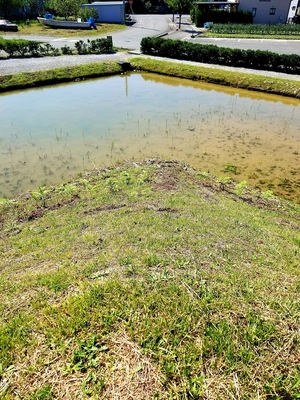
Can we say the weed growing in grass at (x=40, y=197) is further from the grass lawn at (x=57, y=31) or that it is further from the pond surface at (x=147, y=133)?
the grass lawn at (x=57, y=31)

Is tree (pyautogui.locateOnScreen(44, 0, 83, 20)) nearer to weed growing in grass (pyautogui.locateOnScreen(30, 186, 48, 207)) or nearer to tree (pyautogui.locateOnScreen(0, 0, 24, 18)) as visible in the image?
tree (pyautogui.locateOnScreen(0, 0, 24, 18))

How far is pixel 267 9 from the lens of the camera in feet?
145

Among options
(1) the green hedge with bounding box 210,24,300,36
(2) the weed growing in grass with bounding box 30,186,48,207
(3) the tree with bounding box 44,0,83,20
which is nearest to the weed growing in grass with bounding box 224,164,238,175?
(2) the weed growing in grass with bounding box 30,186,48,207

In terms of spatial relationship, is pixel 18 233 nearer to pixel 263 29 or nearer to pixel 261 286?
pixel 261 286

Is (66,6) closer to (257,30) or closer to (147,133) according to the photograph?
(257,30)

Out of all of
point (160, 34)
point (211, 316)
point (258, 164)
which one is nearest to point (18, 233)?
point (211, 316)

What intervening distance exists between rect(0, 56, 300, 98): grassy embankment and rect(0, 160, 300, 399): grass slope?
16148 millimetres

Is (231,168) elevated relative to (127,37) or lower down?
lower down

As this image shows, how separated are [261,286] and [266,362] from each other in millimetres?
1087

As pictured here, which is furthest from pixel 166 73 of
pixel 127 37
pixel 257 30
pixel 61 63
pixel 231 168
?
pixel 257 30

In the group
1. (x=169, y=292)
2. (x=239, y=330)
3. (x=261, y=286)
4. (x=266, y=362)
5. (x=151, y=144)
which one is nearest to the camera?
(x=266, y=362)

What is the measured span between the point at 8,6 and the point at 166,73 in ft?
120

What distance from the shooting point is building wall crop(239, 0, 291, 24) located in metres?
43.3

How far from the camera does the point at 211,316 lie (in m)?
3.13
